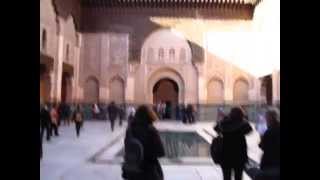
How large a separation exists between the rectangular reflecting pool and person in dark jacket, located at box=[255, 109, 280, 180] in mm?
496

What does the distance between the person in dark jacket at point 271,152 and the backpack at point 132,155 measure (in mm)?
1055

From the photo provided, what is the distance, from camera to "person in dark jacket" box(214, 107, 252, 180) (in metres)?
4.22

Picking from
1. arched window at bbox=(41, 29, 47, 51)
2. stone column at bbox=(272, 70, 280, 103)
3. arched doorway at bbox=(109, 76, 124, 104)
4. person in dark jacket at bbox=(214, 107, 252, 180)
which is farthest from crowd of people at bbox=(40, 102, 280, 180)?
arched window at bbox=(41, 29, 47, 51)

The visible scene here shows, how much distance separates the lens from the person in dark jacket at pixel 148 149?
4121mm

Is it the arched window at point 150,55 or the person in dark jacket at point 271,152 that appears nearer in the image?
the person in dark jacket at point 271,152

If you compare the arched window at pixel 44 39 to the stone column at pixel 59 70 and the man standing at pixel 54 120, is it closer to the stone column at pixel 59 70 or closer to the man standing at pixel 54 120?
the stone column at pixel 59 70

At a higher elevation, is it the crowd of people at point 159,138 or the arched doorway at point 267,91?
the arched doorway at point 267,91

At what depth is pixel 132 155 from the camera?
4.18 metres

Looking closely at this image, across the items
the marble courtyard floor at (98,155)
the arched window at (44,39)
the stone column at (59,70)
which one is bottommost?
the marble courtyard floor at (98,155)

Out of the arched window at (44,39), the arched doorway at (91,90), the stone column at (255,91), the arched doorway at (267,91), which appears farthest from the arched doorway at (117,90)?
the arched doorway at (267,91)

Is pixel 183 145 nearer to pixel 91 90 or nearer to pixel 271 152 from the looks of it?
Answer: pixel 271 152

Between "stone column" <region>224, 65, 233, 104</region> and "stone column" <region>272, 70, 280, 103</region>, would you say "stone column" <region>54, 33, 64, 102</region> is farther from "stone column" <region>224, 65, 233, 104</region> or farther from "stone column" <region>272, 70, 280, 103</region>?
"stone column" <region>272, 70, 280, 103</region>
